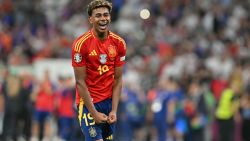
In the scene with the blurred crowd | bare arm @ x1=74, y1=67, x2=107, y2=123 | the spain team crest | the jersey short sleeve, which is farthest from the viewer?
the blurred crowd

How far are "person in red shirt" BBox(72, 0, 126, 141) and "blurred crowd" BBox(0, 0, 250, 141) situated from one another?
9.71 metres

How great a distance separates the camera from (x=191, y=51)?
88.9 ft

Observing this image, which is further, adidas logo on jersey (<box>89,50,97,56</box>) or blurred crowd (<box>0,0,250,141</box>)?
blurred crowd (<box>0,0,250,141</box>)

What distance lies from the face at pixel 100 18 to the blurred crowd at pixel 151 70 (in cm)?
1011

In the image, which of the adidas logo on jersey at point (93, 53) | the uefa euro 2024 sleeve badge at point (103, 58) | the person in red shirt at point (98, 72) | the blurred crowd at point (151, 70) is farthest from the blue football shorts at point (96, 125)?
the blurred crowd at point (151, 70)

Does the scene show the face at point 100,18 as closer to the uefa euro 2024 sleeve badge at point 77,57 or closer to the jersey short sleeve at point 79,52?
the jersey short sleeve at point 79,52

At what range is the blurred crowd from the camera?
73.0 feet

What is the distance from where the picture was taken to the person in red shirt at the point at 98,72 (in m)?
11.6

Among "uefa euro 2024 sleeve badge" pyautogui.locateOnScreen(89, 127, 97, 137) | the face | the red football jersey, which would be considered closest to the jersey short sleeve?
the red football jersey

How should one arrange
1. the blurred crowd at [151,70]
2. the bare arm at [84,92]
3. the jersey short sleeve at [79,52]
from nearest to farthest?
the jersey short sleeve at [79,52], the bare arm at [84,92], the blurred crowd at [151,70]

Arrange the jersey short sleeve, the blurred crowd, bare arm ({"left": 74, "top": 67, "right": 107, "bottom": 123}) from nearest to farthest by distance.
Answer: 1. the jersey short sleeve
2. bare arm ({"left": 74, "top": 67, "right": 107, "bottom": 123})
3. the blurred crowd

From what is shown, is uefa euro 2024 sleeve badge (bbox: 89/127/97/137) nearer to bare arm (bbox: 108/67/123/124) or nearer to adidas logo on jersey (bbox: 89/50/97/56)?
bare arm (bbox: 108/67/123/124)

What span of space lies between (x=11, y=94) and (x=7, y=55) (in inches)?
250

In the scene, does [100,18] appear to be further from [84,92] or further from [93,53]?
[84,92]
